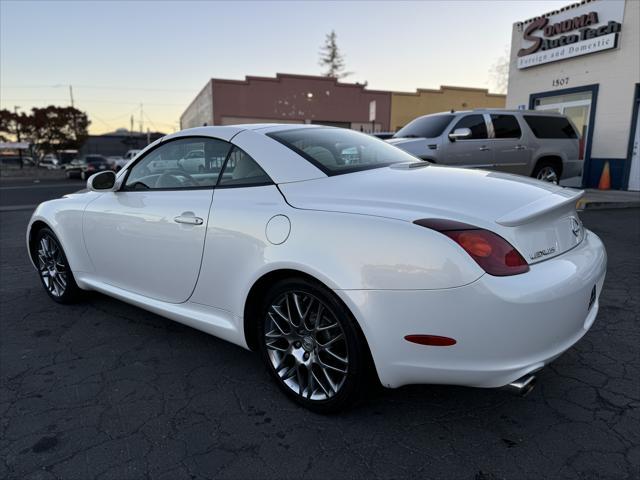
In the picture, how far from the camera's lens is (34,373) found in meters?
3.11

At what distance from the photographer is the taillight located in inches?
80.0

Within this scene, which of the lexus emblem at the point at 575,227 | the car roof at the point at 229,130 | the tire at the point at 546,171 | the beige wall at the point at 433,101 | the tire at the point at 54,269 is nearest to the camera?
the lexus emblem at the point at 575,227

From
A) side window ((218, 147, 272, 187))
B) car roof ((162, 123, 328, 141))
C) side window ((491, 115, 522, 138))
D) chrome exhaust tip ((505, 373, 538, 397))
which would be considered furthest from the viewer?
side window ((491, 115, 522, 138))

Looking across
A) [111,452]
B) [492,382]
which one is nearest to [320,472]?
[492,382]

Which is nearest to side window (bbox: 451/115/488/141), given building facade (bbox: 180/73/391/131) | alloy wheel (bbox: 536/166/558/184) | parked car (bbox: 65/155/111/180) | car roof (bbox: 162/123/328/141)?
alloy wheel (bbox: 536/166/558/184)

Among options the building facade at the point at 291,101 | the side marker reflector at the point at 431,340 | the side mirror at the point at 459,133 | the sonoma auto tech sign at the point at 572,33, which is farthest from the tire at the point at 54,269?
the building facade at the point at 291,101

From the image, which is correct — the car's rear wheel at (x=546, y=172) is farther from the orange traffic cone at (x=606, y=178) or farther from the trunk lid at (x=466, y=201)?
the trunk lid at (x=466, y=201)

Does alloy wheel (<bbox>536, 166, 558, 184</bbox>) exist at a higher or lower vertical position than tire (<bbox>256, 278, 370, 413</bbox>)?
higher

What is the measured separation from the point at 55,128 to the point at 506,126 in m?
56.8

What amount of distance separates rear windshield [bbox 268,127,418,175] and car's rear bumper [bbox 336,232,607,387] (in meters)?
0.95

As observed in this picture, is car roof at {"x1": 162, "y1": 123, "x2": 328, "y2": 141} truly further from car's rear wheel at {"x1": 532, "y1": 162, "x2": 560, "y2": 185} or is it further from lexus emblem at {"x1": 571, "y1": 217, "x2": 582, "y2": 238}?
car's rear wheel at {"x1": 532, "y1": 162, "x2": 560, "y2": 185}

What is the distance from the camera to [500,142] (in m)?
9.00

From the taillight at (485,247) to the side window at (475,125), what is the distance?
7131 mm

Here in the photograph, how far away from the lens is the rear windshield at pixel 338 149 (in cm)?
287
